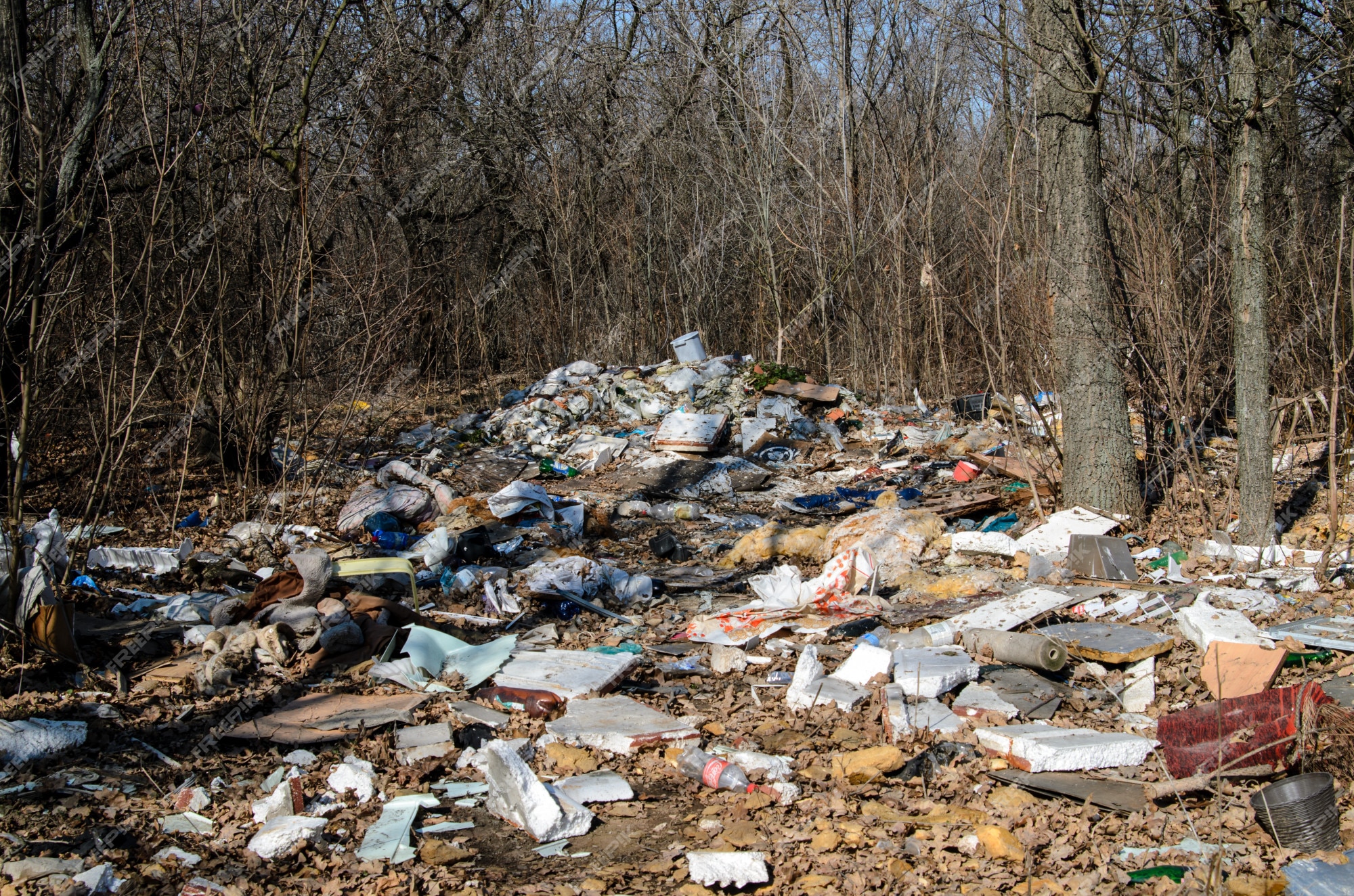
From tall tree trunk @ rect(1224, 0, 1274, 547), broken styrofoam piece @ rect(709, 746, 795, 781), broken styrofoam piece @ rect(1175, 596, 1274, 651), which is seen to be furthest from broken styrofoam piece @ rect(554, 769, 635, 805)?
tall tree trunk @ rect(1224, 0, 1274, 547)

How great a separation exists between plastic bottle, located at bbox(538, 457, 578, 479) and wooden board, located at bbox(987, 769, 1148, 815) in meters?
6.24

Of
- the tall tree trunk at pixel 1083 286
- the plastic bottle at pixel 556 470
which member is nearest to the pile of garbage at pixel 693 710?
the tall tree trunk at pixel 1083 286

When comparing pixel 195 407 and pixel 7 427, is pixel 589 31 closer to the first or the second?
pixel 195 407

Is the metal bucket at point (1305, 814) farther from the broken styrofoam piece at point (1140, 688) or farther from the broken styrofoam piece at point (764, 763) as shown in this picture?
the broken styrofoam piece at point (764, 763)

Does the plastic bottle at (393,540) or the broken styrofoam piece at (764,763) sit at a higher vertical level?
the plastic bottle at (393,540)

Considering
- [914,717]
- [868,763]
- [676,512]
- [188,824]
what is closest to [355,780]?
[188,824]

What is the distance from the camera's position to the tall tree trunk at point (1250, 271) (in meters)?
4.71

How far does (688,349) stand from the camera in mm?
11594

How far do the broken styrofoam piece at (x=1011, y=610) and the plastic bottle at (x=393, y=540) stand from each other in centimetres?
377

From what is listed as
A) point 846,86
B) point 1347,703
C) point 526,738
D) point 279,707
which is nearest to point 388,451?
point 279,707

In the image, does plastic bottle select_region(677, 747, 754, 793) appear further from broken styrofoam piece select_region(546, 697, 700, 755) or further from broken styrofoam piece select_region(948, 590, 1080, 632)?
broken styrofoam piece select_region(948, 590, 1080, 632)

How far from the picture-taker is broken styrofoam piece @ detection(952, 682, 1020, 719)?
348 cm

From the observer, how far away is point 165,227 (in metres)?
6.64

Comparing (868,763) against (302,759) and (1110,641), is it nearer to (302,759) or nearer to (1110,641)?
(1110,641)
